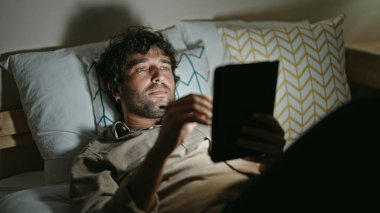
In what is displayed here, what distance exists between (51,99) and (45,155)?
0.18 m

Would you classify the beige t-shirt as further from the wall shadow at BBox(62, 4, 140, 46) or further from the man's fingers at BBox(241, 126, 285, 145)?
the wall shadow at BBox(62, 4, 140, 46)

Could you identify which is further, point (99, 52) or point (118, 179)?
point (99, 52)

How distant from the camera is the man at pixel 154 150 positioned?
3.26 ft

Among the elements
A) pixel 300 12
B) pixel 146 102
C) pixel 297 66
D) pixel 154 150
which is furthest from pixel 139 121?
pixel 300 12

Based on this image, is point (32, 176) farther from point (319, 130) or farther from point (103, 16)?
point (319, 130)

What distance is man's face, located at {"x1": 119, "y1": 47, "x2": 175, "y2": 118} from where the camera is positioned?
56.4 inches

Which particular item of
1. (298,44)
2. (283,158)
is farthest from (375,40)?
(283,158)

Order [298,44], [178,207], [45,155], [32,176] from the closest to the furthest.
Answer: [178,207] → [45,155] → [32,176] → [298,44]

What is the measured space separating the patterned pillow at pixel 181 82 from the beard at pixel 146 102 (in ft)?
0.36

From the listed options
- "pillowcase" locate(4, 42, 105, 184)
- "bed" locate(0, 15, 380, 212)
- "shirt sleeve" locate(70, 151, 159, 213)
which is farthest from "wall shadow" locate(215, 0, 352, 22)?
"shirt sleeve" locate(70, 151, 159, 213)

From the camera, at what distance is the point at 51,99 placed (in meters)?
1.51

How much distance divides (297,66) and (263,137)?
0.71 m

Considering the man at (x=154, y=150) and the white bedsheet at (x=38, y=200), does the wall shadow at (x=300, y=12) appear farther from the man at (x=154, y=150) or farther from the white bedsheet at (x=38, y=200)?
the white bedsheet at (x=38, y=200)

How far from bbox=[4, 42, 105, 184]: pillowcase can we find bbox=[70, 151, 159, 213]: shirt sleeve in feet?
0.72
